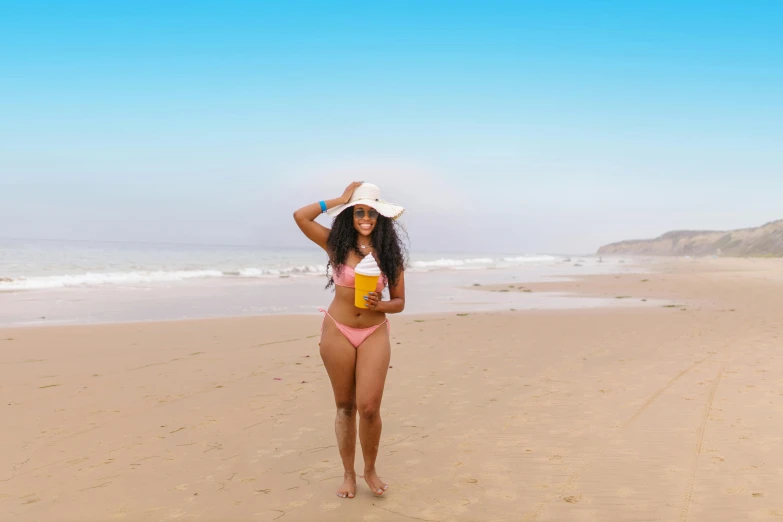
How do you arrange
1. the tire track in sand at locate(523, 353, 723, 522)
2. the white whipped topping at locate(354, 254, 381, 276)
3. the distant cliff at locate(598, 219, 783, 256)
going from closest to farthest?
the white whipped topping at locate(354, 254, 381, 276), the tire track in sand at locate(523, 353, 723, 522), the distant cliff at locate(598, 219, 783, 256)

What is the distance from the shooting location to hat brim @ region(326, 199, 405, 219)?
397cm

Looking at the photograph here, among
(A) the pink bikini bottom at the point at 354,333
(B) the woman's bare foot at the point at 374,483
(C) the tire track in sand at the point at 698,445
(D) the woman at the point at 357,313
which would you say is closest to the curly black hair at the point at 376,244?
(D) the woman at the point at 357,313

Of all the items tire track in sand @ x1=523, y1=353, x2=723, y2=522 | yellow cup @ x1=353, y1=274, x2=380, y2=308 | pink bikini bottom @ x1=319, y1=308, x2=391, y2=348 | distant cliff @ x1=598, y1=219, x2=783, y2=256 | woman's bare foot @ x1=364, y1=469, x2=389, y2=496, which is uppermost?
distant cliff @ x1=598, y1=219, x2=783, y2=256

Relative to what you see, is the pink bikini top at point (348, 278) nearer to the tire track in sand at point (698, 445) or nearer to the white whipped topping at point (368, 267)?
the white whipped topping at point (368, 267)

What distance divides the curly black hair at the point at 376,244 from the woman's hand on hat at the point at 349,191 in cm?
11

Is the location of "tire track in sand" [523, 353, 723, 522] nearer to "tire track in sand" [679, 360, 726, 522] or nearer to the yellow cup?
"tire track in sand" [679, 360, 726, 522]

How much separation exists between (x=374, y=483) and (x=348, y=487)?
0.64 feet

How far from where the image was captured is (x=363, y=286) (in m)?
3.80

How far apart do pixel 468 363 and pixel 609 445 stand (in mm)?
3837

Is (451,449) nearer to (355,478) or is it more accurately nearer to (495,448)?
(495,448)

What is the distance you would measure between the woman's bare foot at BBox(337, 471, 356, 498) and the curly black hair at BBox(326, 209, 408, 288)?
4.70 feet

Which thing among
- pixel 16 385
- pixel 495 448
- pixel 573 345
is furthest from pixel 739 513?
pixel 16 385

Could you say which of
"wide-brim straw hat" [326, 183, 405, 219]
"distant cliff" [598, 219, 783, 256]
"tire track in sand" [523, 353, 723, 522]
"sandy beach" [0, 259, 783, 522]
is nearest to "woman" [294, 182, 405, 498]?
"wide-brim straw hat" [326, 183, 405, 219]

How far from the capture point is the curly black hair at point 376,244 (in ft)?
13.2
